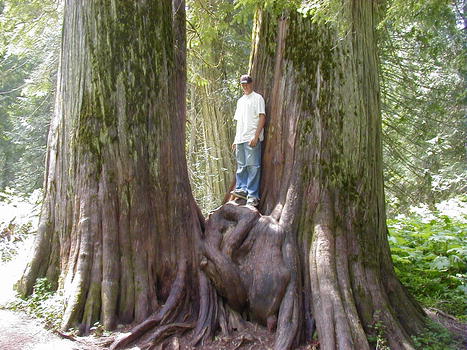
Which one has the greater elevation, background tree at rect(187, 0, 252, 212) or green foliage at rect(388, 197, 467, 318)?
background tree at rect(187, 0, 252, 212)

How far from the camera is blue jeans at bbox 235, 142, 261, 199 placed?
5.91m

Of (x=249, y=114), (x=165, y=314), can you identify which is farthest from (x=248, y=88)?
(x=165, y=314)

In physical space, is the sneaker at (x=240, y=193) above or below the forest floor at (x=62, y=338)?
above

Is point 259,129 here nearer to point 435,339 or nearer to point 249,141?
point 249,141

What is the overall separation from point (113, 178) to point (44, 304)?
1530 mm

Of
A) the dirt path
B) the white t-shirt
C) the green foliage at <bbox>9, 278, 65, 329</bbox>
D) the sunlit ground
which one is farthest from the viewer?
the white t-shirt

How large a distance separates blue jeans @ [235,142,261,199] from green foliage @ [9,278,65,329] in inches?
102

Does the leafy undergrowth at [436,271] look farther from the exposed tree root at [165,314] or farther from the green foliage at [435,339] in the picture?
the exposed tree root at [165,314]

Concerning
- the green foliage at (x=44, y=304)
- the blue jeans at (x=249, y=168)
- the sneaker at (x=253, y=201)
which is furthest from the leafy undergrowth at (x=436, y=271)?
the green foliage at (x=44, y=304)

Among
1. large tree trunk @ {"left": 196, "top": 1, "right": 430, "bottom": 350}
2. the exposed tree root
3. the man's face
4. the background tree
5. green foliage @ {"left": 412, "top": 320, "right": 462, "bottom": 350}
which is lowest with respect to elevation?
green foliage @ {"left": 412, "top": 320, "right": 462, "bottom": 350}

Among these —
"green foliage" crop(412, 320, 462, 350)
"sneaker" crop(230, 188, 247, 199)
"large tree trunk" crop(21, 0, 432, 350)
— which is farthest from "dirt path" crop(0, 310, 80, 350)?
"green foliage" crop(412, 320, 462, 350)

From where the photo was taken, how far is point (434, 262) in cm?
676

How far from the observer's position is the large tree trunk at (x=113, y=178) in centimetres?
491

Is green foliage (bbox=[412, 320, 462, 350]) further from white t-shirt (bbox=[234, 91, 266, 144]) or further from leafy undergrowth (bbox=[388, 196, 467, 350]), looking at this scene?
white t-shirt (bbox=[234, 91, 266, 144])
